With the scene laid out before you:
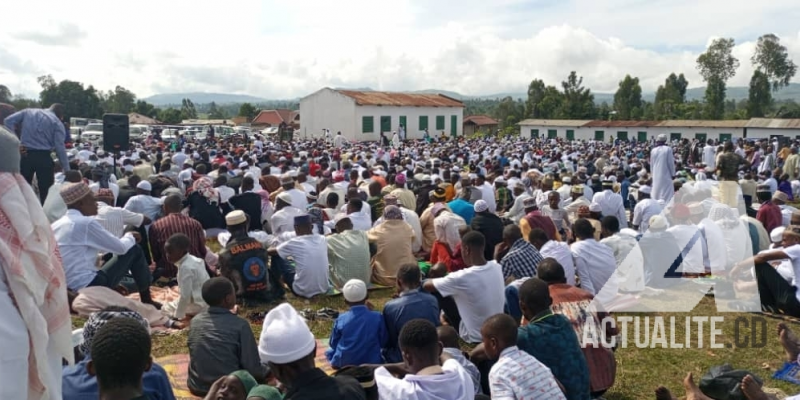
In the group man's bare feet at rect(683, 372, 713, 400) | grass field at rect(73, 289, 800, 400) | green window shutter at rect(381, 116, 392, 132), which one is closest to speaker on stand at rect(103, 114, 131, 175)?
grass field at rect(73, 289, 800, 400)

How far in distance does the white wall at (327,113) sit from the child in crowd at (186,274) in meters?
31.0

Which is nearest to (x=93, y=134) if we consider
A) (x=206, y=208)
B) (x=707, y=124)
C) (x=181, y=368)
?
(x=206, y=208)

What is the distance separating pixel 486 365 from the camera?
3846 millimetres

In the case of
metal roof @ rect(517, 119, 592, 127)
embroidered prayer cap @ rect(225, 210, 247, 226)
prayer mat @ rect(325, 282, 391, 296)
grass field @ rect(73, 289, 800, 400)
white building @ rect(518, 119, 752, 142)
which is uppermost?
metal roof @ rect(517, 119, 592, 127)

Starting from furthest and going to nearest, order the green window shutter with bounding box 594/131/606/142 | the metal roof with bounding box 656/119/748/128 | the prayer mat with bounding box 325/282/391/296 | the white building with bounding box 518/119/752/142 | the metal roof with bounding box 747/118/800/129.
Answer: the green window shutter with bounding box 594/131/606/142 → the white building with bounding box 518/119/752/142 → the metal roof with bounding box 656/119/748/128 → the metal roof with bounding box 747/118/800/129 → the prayer mat with bounding box 325/282/391/296

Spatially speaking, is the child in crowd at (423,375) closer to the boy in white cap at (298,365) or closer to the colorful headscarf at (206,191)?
the boy in white cap at (298,365)

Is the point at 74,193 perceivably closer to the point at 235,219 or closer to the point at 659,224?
the point at 235,219

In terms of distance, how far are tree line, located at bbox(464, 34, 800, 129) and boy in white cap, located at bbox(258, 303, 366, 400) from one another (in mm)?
49395

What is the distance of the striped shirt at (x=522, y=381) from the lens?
300 cm

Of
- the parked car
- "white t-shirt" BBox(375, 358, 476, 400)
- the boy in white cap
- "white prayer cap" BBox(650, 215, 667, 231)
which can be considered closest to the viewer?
the boy in white cap

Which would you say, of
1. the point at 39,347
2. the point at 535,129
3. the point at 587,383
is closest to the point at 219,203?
the point at 587,383

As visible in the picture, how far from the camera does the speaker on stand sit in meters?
13.4

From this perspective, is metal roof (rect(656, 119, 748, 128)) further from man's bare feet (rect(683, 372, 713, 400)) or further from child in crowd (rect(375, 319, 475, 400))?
child in crowd (rect(375, 319, 475, 400))

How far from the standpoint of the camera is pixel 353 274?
6.97 m
